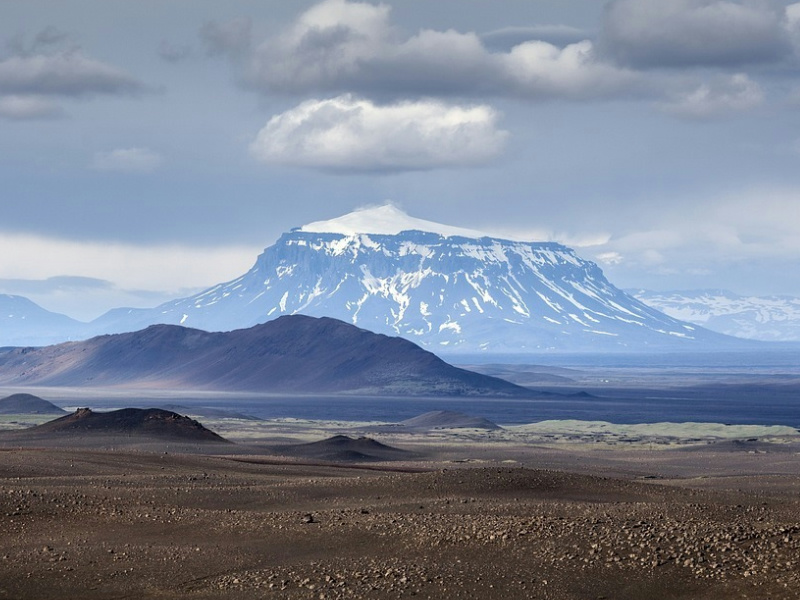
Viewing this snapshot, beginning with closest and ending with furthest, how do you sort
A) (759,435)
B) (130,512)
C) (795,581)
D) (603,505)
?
1. (795,581)
2. (130,512)
3. (603,505)
4. (759,435)

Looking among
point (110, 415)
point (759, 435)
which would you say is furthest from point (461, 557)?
point (759, 435)

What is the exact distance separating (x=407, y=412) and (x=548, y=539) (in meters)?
139

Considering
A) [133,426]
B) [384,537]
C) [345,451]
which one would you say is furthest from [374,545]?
[133,426]

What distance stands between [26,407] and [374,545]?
431 ft

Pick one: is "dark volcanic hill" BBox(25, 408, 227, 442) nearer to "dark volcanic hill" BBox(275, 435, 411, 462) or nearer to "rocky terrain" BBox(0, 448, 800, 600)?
"dark volcanic hill" BBox(275, 435, 411, 462)

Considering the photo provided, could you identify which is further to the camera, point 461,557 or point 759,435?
point 759,435

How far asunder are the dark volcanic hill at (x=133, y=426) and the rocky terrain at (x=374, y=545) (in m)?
47.7

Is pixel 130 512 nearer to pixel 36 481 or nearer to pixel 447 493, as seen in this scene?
pixel 36 481

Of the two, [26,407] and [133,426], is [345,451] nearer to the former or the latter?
[133,426]

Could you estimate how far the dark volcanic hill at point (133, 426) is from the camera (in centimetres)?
8625

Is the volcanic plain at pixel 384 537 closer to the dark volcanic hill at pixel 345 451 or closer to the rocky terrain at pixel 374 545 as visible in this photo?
the rocky terrain at pixel 374 545

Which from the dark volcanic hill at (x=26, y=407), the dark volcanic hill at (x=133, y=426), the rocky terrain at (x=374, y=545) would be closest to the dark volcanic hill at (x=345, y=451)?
the dark volcanic hill at (x=133, y=426)

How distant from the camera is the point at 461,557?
26500 millimetres

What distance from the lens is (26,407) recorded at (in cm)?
15188
